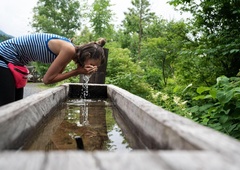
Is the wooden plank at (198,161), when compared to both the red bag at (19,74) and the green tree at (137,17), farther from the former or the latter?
the green tree at (137,17)

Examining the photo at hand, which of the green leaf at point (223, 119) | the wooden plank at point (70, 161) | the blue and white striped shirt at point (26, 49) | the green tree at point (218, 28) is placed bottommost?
the green leaf at point (223, 119)

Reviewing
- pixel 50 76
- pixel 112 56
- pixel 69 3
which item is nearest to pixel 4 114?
pixel 50 76

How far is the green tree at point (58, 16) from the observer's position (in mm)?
24492

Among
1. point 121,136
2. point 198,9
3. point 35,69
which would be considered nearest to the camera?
point 121,136

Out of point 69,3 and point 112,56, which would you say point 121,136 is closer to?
point 112,56

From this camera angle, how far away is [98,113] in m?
2.91

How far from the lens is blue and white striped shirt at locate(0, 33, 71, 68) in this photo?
223cm

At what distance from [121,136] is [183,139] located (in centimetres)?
107

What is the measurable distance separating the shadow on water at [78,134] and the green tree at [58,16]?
23.2 m

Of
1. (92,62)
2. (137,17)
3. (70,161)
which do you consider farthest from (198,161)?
(137,17)

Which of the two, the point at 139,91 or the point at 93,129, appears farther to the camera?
the point at 139,91

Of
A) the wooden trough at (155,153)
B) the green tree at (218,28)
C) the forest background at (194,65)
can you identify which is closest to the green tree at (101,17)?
the forest background at (194,65)

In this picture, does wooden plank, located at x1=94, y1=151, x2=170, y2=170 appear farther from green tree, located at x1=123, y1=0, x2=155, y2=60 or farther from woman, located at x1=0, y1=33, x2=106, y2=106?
green tree, located at x1=123, y1=0, x2=155, y2=60

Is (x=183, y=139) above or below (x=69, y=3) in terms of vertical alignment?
below
